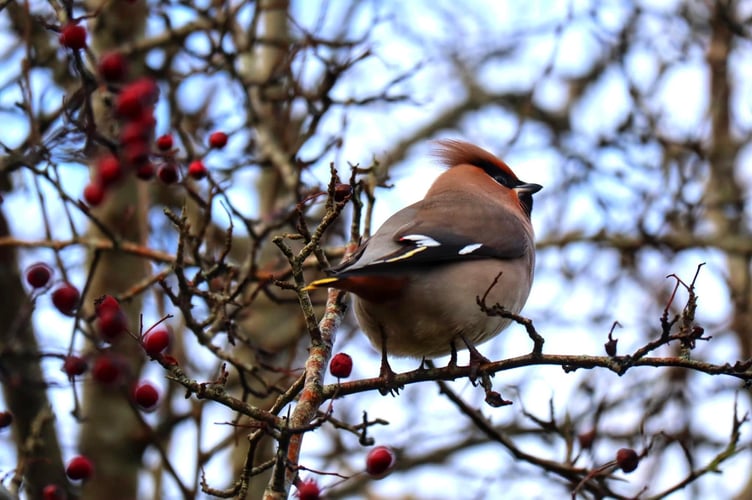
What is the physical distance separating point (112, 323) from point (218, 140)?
6.59ft

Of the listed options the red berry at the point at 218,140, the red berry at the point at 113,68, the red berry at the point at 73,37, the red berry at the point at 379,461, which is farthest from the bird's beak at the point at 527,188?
the red berry at the point at 113,68

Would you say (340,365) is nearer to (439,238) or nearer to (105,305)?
(105,305)

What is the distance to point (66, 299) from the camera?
3707 millimetres

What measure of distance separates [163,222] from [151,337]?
15.3 feet

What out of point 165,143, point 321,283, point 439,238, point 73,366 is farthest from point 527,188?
point 73,366

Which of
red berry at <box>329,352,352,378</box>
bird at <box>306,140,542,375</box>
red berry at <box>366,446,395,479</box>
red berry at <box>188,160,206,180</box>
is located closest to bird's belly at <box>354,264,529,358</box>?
bird at <box>306,140,542,375</box>

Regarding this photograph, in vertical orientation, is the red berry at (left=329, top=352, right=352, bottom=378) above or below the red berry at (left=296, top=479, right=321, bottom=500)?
above

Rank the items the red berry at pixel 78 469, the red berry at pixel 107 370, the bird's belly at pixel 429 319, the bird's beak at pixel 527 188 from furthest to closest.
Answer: the bird's beak at pixel 527 188 → the bird's belly at pixel 429 319 → the red berry at pixel 78 469 → the red berry at pixel 107 370

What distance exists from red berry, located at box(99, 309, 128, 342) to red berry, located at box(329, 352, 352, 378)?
2.30 ft

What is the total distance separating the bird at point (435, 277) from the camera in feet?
12.4

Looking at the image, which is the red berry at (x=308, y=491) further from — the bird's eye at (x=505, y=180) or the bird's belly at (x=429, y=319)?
the bird's eye at (x=505, y=180)

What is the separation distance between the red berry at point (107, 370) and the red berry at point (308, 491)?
2.12 ft

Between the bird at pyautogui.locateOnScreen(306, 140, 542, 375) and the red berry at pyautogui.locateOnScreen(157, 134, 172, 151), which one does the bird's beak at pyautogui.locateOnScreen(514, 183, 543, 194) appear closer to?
the bird at pyautogui.locateOnScreen(306, 140, 542, 375)

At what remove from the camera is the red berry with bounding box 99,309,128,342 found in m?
2.89
